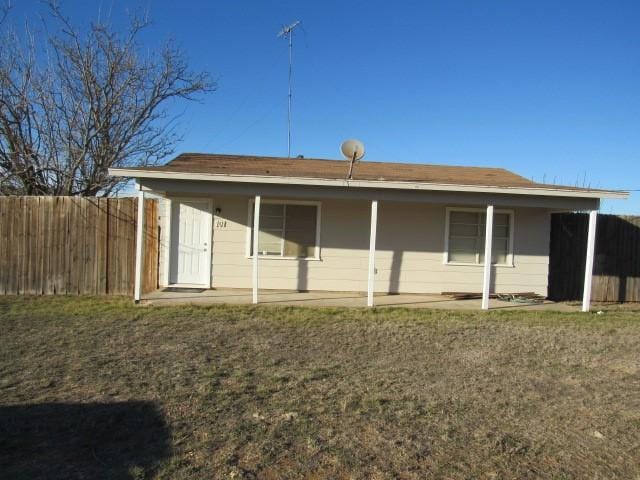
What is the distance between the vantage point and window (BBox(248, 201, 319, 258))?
11.0 meters

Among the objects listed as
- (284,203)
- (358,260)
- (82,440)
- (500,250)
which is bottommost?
(82,440)

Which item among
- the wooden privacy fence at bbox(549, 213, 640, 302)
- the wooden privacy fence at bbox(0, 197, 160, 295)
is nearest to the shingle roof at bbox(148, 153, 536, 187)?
the wooden privacy fence at bbox(549, 213, 640, 302)

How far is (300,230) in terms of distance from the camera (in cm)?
1104

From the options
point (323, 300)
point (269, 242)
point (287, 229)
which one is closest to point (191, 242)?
point (269, 242)

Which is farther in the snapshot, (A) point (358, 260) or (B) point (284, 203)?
(A) point (358, 260)

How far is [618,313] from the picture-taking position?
9852 mm

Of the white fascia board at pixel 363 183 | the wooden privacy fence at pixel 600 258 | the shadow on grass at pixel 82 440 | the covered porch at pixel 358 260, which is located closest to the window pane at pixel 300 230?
the covered porch at pixel 358 260

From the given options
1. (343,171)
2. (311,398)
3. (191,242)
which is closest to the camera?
(311,398)

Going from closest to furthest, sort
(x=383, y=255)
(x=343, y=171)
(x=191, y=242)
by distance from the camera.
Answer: (x=191, y=242), (x=383, y=255), (x=343, y=171)

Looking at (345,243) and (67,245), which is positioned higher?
(345,243)

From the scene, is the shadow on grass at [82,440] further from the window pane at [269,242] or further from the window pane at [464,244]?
the window pane at [464,244]

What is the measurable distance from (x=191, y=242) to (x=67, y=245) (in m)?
2.52

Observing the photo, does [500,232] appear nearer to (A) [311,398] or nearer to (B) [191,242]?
(B) [191,242]

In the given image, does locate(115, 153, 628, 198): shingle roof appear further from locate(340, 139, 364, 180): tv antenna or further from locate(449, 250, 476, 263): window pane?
locate(449, 250, 476, 263): window pane
